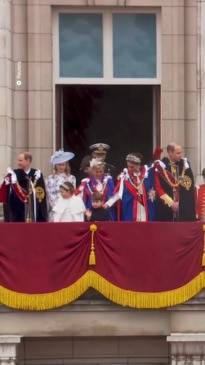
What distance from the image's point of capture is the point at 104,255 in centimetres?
2188

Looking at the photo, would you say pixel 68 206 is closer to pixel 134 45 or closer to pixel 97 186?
→ pixel 97 186

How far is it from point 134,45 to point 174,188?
369 cm

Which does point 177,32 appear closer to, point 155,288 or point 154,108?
point 154,108

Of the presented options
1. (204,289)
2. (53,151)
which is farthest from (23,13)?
(204,289)

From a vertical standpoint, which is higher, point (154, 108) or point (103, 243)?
point (154, 108)

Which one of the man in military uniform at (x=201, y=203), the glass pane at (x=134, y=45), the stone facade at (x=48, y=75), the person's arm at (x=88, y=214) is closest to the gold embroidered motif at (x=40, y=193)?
the person's arm at (x=88, y=214)

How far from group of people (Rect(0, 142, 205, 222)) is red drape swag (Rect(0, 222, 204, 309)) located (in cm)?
49

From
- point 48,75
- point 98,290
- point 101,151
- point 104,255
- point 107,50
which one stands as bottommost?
point 98,290

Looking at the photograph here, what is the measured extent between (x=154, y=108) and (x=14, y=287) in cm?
515

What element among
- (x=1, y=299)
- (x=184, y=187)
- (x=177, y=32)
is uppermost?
(x=177, y=32)

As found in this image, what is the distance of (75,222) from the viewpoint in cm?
2186

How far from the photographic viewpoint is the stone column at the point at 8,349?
21.7 meters

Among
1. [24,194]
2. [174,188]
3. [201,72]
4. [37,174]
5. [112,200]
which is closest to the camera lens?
[112,200]

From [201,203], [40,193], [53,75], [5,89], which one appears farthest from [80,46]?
[201,203]
